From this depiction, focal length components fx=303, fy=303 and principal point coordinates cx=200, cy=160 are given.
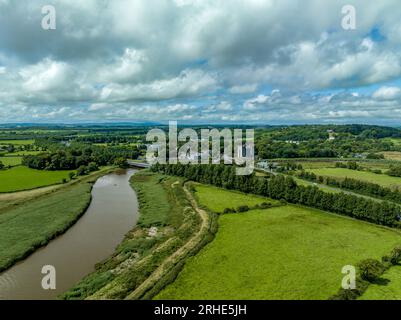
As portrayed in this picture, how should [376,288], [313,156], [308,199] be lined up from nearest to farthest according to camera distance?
[376,288] → [308,199] → [313,156]

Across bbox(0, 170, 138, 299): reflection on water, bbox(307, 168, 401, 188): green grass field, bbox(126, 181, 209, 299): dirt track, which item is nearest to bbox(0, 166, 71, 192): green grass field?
bbox(0, 170, 138, 299): reflection on water

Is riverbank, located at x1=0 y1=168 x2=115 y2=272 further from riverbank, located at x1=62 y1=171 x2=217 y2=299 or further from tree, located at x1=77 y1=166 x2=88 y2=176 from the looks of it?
tree, located at x1=77 y1=166 x2=88 y2=176

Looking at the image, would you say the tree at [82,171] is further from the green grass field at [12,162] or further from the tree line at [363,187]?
the tree line at [363,187]

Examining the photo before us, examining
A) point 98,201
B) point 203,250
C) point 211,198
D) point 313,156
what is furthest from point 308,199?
point 313,156

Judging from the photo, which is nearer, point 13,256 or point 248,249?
point 13,256

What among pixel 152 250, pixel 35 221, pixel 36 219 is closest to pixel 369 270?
pixel 152 250

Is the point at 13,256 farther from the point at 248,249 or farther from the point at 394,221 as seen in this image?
the point at 394,221

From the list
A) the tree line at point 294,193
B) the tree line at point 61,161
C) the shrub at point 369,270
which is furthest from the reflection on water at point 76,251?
the tree line at point 61,161
